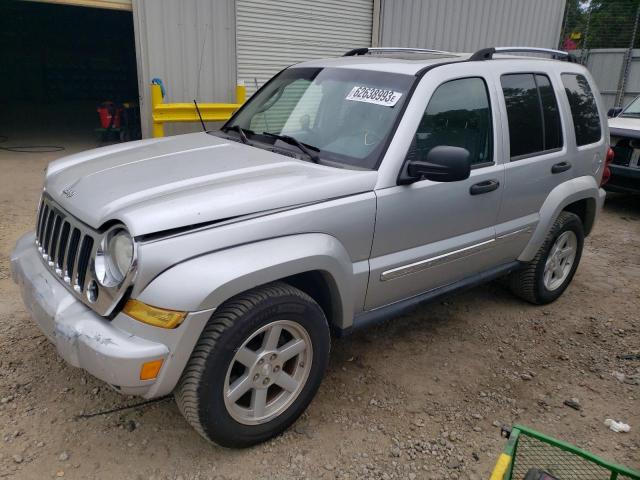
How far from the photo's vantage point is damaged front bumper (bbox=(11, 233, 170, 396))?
2152mm

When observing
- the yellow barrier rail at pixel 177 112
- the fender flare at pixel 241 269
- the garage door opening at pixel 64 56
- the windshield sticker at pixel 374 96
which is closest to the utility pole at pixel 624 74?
the yellow barrier rail at pixel 177 112

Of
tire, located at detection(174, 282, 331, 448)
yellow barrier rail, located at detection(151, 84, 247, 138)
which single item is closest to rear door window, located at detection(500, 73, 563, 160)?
tire, located at detection(174, 282, 331, 448)

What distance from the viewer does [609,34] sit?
16.2 meters

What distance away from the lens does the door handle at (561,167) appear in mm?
3909

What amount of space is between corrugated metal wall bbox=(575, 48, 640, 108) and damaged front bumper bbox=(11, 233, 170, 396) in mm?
15314

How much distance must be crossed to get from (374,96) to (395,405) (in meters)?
1.82

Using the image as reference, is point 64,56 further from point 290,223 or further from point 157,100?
point 290,223

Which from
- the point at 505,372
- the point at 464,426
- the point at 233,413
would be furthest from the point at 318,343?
the point at 505,372

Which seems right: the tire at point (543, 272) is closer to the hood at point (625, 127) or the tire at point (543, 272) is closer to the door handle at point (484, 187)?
the door handle at point (484, 187)

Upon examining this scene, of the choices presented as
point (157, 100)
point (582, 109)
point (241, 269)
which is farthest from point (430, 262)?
point (157, 100)

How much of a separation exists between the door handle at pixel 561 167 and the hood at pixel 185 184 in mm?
1795

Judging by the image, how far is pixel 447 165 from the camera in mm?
2738

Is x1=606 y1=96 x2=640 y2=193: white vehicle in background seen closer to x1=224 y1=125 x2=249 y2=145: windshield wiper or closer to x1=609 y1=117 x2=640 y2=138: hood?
x1=609 y1=117 x2=640 y2=138: hood

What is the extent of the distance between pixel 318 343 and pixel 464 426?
39.2 inches
